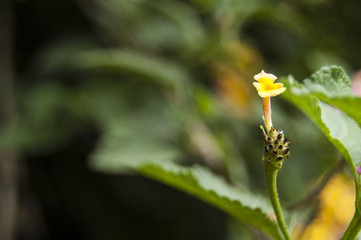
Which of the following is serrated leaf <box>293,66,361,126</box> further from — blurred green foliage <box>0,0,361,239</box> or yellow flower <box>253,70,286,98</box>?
blurred green foliage <box>0,0,361,239</box>

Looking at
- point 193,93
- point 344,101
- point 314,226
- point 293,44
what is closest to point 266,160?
point 344,101

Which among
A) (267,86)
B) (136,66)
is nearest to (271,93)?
(267,86)

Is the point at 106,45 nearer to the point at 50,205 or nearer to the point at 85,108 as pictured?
the point at 85,108

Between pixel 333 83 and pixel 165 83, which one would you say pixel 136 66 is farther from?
pixel 333 83

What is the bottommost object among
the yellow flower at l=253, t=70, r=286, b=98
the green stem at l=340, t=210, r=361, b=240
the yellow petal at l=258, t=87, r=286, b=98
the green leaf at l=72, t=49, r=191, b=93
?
the green stem at l=340, t=210, r=361, b=240

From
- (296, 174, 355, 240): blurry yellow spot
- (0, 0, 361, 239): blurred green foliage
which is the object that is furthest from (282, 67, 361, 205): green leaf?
(0, 0, 361, 239): blurred green foliage
